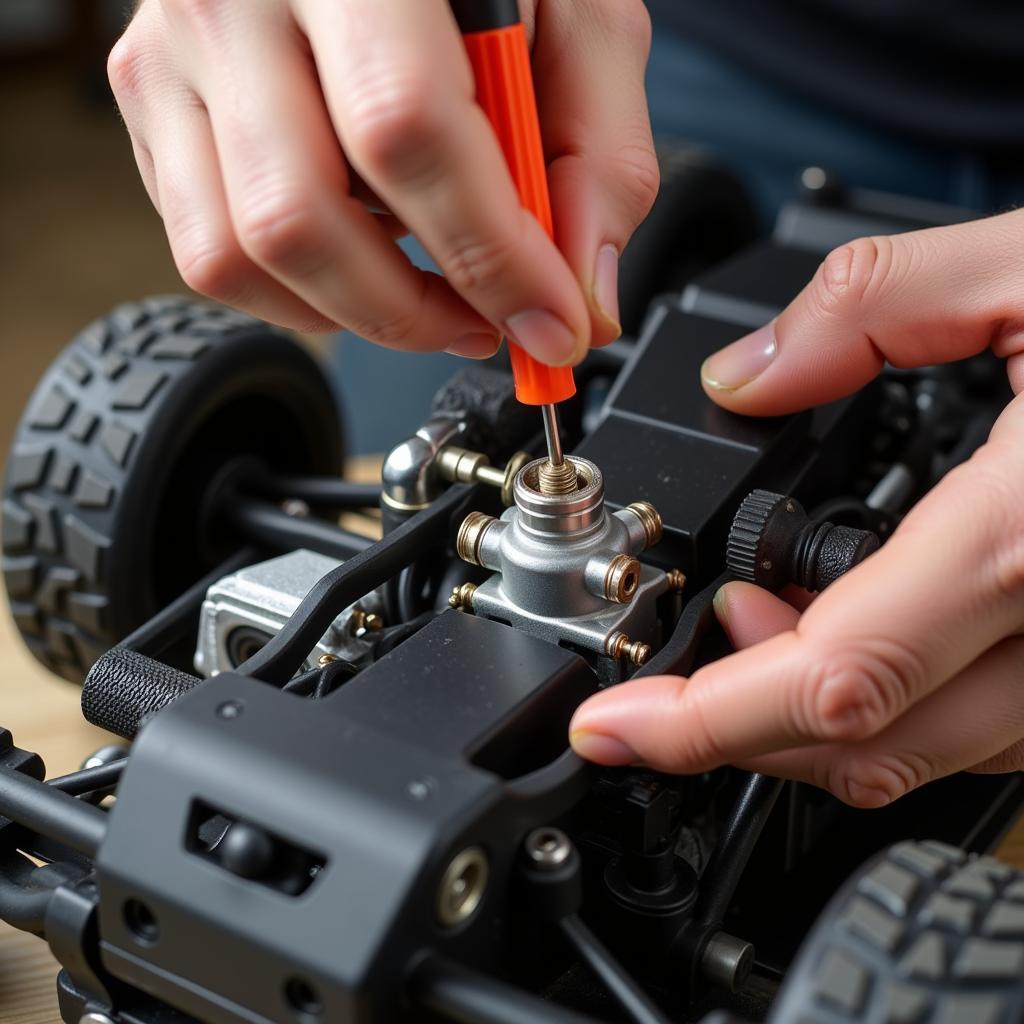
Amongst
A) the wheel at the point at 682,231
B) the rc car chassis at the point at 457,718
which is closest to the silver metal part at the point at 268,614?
the rc car chassis at the point at 457,718

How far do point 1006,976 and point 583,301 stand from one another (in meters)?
0.45

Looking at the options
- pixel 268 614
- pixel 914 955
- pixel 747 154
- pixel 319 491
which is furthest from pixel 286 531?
pixel 747 154

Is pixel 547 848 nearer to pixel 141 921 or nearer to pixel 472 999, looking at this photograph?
pixel 472 999

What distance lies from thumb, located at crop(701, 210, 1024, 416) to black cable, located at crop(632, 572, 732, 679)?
191 mm

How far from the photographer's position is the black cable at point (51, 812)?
872 mm

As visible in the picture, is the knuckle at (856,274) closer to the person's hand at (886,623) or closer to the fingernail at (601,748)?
the person's hand at (886,623)

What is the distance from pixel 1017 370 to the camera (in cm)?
111

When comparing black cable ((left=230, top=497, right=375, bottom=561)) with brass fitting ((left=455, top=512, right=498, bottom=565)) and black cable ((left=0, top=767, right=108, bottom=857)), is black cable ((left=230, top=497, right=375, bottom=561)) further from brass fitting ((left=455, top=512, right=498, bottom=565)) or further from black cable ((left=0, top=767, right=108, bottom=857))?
black cable ((left=0, top=767, right=108, bottom=857))

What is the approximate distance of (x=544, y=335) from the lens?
867mm

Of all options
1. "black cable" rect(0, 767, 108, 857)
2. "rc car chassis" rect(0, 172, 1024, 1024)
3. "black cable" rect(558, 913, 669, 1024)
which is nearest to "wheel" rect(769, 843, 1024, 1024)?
"rc car chassis" rect(0, 172, 1024, 1024)

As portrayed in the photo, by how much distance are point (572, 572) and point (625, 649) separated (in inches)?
2.5

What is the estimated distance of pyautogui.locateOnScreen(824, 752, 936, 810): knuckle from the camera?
919 mm

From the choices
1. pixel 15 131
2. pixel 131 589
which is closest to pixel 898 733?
pixel 131 589

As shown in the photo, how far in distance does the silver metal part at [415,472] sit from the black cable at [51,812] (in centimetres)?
35
